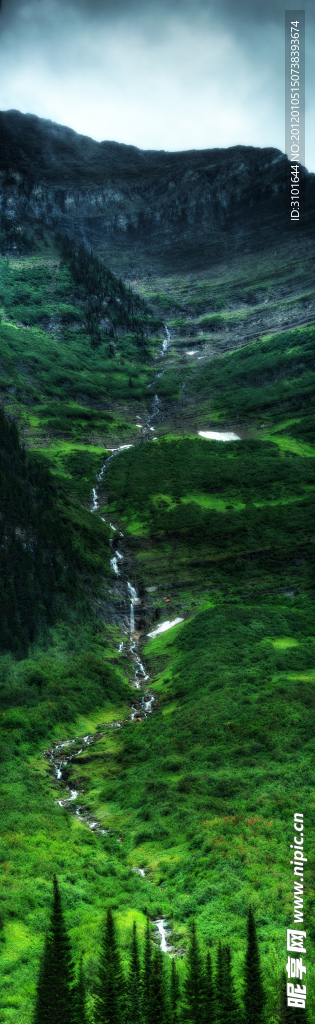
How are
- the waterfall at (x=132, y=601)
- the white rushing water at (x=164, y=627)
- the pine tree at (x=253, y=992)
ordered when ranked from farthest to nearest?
the waterfall at (x=132, y=601) → the white rushing water at (x=164, y=627) → the pine tree at (x=253, y=992)

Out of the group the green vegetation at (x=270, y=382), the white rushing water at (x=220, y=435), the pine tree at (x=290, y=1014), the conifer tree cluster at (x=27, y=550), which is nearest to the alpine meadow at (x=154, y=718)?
the pine tree at (x=290, y=1014)

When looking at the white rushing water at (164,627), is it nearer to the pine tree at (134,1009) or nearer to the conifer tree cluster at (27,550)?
the conifer tree cluster at (27,550)

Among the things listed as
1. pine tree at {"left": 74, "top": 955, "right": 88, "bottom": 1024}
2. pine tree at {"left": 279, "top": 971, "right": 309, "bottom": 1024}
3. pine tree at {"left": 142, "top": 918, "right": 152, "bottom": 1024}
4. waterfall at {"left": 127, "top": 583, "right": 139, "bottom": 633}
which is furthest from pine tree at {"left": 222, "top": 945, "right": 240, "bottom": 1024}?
waterfall at {"left": 127, "top": 583, "right": 139, "bottom": 633}

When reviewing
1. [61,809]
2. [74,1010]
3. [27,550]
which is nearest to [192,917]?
[74,1010]

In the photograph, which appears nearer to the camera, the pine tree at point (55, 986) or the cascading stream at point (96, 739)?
the pine tree at point (55, 986)

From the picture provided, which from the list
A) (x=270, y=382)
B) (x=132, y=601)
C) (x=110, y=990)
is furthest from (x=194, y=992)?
(x=270, y=382)

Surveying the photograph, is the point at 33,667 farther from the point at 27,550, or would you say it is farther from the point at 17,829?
the point at 17,829

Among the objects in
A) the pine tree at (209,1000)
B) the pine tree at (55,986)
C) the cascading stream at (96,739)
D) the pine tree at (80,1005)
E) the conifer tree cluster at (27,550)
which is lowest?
the cascading stream at (96,739)
